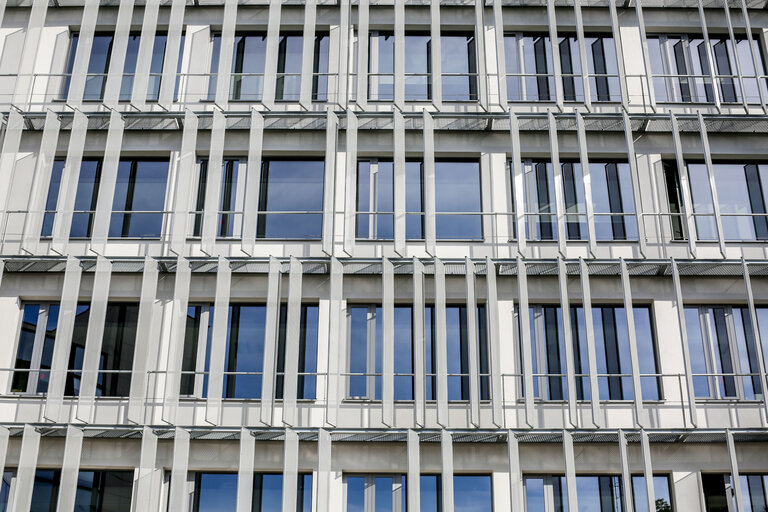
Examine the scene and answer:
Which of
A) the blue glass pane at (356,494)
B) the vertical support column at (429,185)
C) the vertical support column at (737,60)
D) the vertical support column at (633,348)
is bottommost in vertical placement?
the blue glass pane at (356,494)

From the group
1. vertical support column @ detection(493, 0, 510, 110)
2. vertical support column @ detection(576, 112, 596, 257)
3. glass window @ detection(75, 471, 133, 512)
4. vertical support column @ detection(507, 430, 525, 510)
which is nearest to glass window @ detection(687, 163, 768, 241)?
vertical support column @ detection(576, 112, 596, 257)

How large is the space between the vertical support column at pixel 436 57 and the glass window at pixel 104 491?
12.7 m

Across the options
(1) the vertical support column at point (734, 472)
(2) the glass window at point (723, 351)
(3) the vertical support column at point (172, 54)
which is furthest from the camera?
(3) the vertical support column at point (172, 54)

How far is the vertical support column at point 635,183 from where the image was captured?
21.1m

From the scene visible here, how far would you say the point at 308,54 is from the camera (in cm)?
2281

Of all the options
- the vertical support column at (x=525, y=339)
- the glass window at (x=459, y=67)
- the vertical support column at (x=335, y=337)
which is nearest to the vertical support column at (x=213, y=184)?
the vertical support column at (x=335, y=337)

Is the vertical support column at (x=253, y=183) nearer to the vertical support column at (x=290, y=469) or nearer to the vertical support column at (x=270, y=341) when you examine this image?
the vertical support column at (x=270, y=341)

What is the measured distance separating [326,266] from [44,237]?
7.68 meters

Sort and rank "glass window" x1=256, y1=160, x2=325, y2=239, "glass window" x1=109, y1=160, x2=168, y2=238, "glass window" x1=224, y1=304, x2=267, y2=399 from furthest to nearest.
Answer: "glass window" x1=109, y1=160, x2=168, y2=238, "glass window" x1=256, y1=160, x2=325, y2=239, "glass window" x1=224, y1=304, x2=267, y2=399

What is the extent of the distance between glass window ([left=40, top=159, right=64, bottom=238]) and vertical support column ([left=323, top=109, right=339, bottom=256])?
729cm

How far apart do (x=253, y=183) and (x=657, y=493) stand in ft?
42.1

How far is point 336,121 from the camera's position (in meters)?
22.0

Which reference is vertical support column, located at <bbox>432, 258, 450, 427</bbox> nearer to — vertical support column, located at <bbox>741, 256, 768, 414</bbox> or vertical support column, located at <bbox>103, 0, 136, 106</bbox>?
vertical support column, located at <bbox>741, 256, 768, 414</bbox>

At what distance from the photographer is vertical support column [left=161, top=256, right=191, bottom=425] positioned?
64.7 feet
